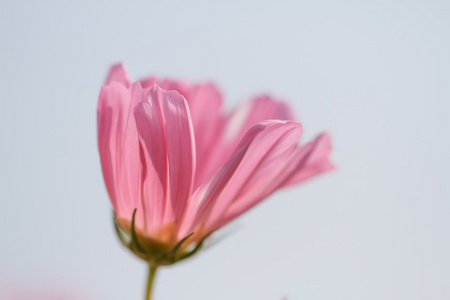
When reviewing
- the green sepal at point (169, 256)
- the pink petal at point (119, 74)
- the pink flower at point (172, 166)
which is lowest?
the green sepal at point (169, 256)

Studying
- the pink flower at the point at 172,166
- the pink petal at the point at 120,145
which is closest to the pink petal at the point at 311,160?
the pink flower at the point at 172,166

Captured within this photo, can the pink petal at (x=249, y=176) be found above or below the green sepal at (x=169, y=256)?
above

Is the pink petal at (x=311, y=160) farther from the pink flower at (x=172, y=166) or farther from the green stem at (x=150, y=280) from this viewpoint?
the green stem at (x=150, y=280)

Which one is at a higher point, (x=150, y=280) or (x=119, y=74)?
(x=119, y=74)

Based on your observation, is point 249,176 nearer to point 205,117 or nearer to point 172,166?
point 172,166

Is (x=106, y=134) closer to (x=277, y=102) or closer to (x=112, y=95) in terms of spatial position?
(x=112, y=95)

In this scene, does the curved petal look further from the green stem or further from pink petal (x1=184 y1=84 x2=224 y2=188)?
the green stem

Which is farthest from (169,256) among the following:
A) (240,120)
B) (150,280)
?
(240,120)
